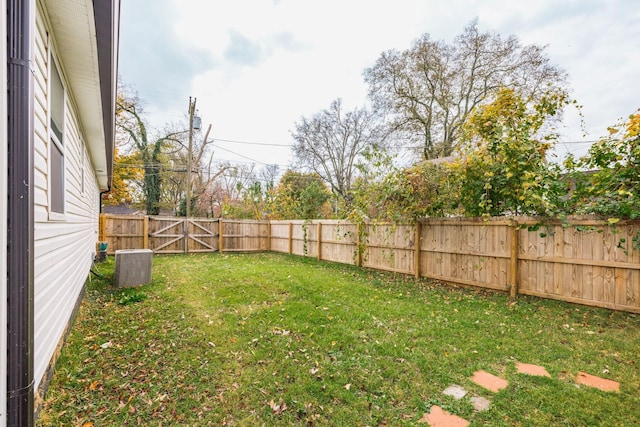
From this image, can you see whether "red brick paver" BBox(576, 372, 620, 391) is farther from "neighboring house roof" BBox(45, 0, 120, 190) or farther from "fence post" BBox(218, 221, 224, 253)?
"fence post" BBox(218, 221, 224, 253)

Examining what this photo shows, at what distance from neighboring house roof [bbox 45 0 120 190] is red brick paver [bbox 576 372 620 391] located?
4932 mm

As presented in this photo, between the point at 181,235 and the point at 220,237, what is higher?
the point at 181,235

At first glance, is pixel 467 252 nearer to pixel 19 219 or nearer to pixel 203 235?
pixel 19 219

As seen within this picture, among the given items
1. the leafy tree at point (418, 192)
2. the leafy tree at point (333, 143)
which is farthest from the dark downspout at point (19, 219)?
the leafy tree at point (333, 143)

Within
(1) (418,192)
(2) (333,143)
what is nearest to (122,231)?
(1) (418,192)

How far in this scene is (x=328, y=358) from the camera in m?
3.03

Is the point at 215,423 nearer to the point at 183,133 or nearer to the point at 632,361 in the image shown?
the point at 632,361

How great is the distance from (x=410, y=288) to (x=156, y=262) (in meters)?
7.47

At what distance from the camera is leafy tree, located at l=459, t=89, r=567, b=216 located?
15.4 ft

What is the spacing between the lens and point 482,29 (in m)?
14.6

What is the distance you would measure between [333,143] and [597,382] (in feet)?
66.3

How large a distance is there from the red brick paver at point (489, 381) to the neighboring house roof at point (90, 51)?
13.9 ft

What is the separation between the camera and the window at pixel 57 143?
2.74 m

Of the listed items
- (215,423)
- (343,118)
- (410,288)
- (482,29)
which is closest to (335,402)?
(215,423)
